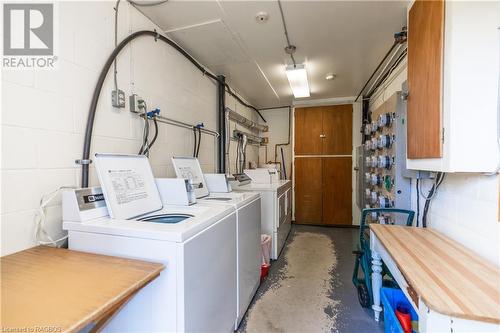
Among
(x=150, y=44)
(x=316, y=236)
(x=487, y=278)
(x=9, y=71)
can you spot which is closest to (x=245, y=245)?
(x=487, y=278)

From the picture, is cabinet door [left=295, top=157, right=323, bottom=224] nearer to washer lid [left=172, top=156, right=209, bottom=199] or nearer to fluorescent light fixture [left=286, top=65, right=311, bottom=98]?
fluorescent light fixture [left=286, top=65, right=311, bottom=98]

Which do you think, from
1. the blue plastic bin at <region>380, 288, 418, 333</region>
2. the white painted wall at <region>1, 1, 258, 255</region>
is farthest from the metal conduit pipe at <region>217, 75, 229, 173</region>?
the blue plastic bin at <region>380, 288, 418, 333</region>

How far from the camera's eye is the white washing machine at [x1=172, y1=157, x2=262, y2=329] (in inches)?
70.5

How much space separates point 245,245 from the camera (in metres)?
1.92

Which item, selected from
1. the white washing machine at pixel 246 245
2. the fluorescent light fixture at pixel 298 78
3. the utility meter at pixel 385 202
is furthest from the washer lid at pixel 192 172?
the utility meter at pixel 385 202

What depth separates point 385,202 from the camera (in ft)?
8.03

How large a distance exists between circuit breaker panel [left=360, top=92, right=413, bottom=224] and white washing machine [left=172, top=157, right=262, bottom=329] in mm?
1336

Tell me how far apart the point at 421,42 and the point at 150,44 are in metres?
2.05

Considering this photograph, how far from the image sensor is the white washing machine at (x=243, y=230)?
1.79m

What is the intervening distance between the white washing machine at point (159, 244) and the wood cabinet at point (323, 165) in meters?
3.46

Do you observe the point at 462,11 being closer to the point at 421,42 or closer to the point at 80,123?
the point at 421,42

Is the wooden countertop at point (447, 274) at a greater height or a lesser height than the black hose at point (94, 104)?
lesser

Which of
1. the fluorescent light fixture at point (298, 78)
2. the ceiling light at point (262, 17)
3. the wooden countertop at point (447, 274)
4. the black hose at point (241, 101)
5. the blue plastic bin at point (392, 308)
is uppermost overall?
the ceiling light at point (262, 17)

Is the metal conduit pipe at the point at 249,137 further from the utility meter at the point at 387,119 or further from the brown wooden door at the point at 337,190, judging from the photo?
the utility meter at the point at 387,119
